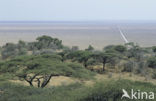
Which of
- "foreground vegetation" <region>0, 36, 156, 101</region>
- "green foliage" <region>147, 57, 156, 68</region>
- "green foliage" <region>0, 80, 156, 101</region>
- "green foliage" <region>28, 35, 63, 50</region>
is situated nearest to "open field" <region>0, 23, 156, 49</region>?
"green foliage" <region>28, 35, 63, 50</region>

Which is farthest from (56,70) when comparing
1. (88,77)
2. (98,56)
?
(98,56)

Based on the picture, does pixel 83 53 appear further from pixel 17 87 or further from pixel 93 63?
pixel 17 87

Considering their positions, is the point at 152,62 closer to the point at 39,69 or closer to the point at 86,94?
the point at 39,69

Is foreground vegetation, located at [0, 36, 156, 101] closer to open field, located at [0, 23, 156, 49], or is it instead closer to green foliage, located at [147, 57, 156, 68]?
green foliage, located at [147, 57, 156, 68]

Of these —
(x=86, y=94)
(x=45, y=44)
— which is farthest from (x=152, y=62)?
(x=45, y=44)

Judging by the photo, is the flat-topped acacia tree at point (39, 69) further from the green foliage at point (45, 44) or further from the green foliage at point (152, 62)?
the green foliage at point (45, 44)

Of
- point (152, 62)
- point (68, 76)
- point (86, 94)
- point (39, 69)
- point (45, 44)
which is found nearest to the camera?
point (86, 94)

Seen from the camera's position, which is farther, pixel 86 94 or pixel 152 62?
pixel 152 62

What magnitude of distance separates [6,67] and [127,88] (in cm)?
684

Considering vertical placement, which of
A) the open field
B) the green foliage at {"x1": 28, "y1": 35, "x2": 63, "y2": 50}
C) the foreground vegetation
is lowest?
the open field

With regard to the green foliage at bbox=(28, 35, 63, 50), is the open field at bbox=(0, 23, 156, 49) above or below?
below

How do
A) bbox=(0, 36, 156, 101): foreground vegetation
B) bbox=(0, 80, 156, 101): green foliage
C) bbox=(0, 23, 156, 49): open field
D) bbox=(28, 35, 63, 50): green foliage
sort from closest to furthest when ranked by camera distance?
bbox=(0, 80, 156, 101): green foliage, bbox=(0, 36, 156, 101): foreground vegetation, bbox=(28, 35, 63, 50): green foliage, bbox=(0, 23, 156, 49): open field

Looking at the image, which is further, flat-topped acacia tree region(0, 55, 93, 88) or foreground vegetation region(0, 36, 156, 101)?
flat-topped acacia tree region(0, 55, 93, 88)

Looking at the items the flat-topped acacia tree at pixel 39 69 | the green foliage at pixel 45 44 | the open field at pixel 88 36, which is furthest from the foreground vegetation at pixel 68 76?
the open field at pixel 88 36
